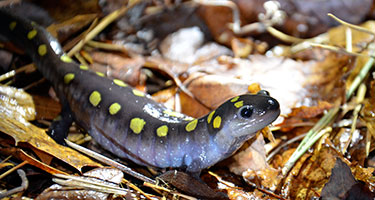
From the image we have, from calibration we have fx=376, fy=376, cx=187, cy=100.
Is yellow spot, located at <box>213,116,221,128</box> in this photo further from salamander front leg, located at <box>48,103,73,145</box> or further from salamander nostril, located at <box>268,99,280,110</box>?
salamander front leg, located at <box>48,103,73,145</box>

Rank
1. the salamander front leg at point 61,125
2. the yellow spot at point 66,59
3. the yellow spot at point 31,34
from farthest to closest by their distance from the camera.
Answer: the yellow spot at point 31,34, the yellow spot at point 66,59, the salamander front leg at point 61,125

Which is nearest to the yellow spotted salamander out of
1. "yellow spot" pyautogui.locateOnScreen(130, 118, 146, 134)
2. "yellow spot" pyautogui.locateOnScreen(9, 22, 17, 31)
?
"yellow spot" pyautogui.locateOnScreen(130, 118, 146, 134)

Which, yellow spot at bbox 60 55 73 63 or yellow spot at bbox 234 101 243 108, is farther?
yellow spot at bbox 60 55 73 63

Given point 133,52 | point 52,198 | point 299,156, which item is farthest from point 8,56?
point 299,156

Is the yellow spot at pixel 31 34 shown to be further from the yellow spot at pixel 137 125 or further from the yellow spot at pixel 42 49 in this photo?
the yellow spot at pixel 137 125

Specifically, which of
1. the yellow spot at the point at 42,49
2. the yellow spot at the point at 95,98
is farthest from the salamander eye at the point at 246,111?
the yellow spot at the point at 42,49

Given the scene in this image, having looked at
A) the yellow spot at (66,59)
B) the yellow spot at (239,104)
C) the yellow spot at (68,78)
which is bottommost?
the yellow spot at (239,104)
